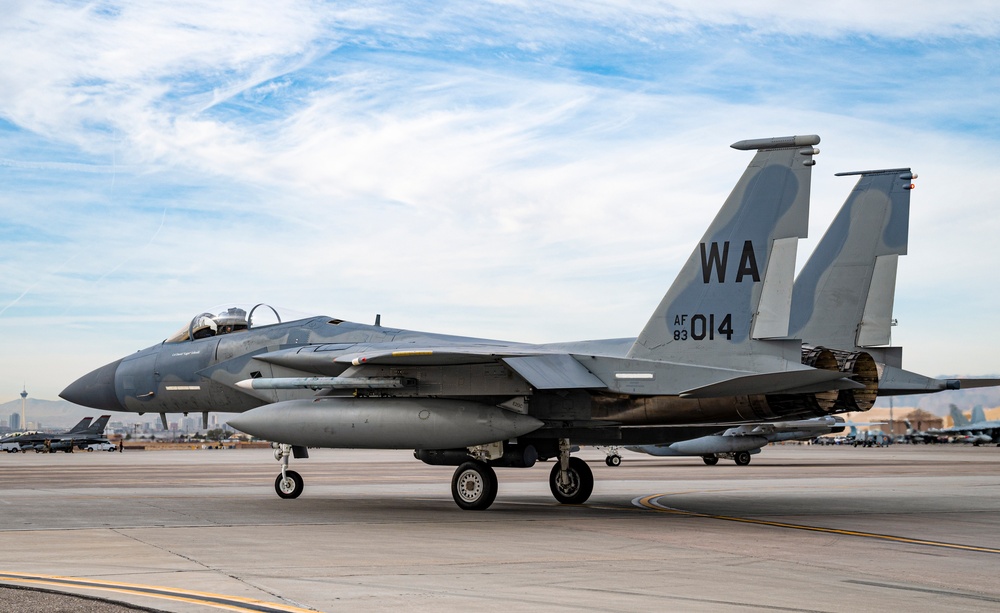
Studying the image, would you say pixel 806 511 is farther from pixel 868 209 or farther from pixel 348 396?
pixel 348 396

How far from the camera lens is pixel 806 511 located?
16422 millimetres

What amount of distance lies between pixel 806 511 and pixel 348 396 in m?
7.81

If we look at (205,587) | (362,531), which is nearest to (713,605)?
(205,587)

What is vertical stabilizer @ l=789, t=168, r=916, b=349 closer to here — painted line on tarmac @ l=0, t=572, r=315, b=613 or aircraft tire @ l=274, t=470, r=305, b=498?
aircraft tire @ l=274, t=470, r=305, b=498

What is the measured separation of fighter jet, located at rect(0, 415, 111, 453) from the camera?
66.2m

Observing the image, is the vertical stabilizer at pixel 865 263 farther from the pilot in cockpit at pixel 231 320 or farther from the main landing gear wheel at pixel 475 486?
the pilot in cockpit at pixel 231 320

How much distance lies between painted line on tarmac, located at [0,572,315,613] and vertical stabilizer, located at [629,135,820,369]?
861 centimetres

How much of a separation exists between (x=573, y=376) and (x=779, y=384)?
9.92 feet

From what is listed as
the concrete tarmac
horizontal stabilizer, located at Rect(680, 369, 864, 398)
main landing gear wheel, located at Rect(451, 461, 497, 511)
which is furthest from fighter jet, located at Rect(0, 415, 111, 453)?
horizontal stabilizer, located at Rect(680, 369, 864, 398)

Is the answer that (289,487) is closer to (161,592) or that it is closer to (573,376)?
(573,376)

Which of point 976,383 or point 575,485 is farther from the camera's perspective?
point 575,485

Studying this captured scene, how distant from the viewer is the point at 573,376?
582 inches

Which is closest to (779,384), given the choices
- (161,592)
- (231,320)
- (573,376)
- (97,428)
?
(573,376)

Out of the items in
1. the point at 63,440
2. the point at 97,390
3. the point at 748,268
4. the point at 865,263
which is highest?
the point at 865,263
